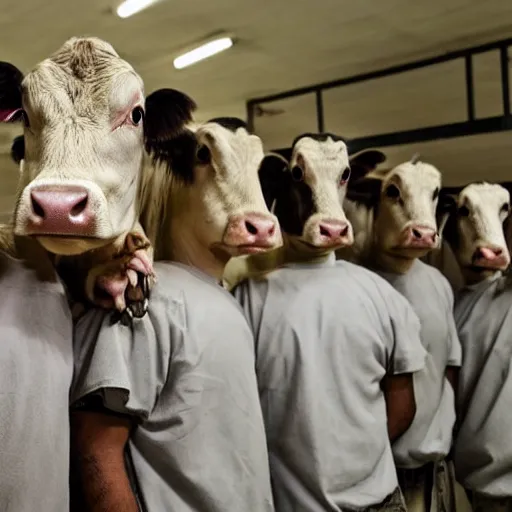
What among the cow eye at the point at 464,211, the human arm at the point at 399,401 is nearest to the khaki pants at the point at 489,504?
the human arm at the point at 399,401

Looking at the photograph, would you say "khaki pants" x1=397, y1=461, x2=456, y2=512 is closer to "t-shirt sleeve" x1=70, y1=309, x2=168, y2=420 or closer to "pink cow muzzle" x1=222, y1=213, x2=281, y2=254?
"pink cow muzzle" x1=222, y1=213, x2=281, y2=254

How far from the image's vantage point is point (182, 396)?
1.22 m

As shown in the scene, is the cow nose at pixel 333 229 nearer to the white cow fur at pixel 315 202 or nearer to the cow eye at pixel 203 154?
the white cow fur at pixel 315 202

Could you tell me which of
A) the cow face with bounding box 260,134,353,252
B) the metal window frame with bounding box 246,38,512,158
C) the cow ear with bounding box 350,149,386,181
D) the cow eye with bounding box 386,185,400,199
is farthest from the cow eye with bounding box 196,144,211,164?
the cow eye with bounding box 386,185,400,199

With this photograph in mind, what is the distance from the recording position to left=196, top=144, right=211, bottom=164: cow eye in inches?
57.9

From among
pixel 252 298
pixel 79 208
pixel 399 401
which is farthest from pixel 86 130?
pixel 399 401

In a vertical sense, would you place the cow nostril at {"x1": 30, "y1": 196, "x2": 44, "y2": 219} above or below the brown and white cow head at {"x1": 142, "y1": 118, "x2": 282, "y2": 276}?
above

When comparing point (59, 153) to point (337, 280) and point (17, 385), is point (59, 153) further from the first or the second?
point (337, 280)

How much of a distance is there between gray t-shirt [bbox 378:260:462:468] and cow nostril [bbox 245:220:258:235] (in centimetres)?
71

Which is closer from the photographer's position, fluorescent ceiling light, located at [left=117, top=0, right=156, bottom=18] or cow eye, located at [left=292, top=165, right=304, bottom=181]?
cow eye, located at [left=292, top=165, right=304, bottom=181]

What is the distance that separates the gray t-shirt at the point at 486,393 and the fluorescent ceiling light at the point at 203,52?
129 cm

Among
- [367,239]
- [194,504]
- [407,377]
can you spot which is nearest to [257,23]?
[367,239]

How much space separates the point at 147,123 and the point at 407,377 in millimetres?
845

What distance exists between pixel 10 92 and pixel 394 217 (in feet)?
3.81
